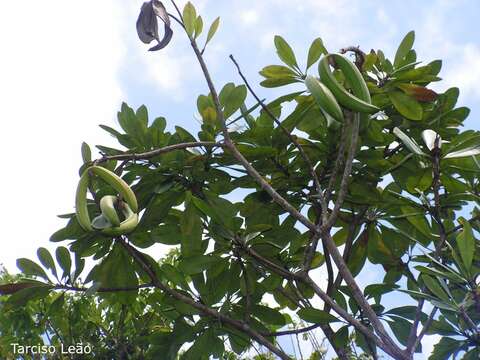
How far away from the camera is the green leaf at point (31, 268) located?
2432 millimetres

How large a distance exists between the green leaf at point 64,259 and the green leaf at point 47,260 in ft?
0.08

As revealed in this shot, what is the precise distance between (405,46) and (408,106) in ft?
1.27

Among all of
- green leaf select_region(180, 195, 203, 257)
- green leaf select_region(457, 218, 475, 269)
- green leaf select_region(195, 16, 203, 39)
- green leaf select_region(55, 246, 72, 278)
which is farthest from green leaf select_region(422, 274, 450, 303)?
green leaf select_region(55, 246, 72, 278)

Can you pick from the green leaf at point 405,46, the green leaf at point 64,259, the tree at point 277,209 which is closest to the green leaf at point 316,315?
the tree at point 277,209

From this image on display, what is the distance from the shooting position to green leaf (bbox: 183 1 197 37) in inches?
85.2

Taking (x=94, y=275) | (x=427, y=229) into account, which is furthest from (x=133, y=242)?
(x=427, y=229)

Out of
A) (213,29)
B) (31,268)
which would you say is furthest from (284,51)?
(31,268)

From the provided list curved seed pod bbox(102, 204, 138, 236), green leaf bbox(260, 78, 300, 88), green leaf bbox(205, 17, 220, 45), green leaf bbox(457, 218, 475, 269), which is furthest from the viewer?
green leaf bbox(260, 78, 300, 88)

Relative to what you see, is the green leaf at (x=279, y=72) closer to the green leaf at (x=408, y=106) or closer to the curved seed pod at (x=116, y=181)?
the green leaf at (x=408, y=106)

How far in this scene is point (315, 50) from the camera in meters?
2.46

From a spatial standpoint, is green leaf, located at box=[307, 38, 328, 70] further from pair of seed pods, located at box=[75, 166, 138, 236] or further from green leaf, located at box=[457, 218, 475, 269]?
pair of seed pods, located at box=[75, 166, 138, 236]

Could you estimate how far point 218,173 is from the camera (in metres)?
2.43

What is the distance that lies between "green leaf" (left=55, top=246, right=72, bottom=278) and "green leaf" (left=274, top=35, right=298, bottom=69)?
3.50 ft

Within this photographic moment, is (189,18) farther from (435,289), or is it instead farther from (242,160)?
(435,289)
